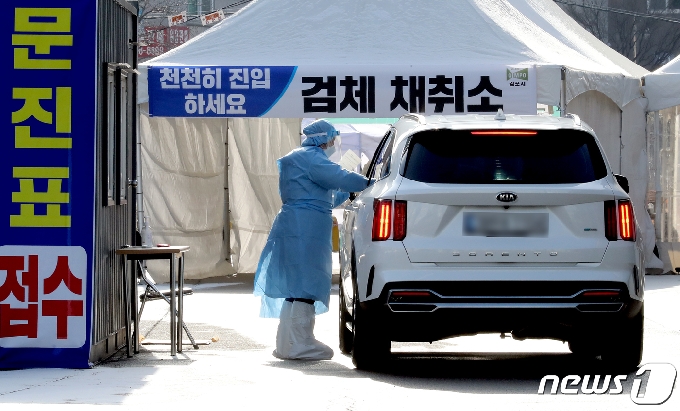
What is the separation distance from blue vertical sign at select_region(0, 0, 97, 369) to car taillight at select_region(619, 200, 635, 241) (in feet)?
11.4

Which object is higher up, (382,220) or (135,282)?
(382,220)

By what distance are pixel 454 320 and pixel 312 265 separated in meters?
2.29

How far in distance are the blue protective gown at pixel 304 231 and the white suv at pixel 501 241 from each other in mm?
1722

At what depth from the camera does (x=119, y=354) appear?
1053cm

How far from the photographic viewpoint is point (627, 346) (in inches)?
350

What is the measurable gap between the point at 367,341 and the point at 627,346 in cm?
167

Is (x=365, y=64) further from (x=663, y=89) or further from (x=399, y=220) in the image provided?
(x=399, y=220)

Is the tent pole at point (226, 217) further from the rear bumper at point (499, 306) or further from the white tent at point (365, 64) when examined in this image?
the rear bumper at point (499, 306)

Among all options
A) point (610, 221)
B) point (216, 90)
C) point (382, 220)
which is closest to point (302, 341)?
point (382, 220)

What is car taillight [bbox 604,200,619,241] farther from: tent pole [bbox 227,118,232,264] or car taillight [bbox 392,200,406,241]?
tent pole [bbox 227,118,232,264]

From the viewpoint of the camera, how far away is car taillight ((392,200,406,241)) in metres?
8.52

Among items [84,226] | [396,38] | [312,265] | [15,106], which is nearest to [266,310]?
[312,265]

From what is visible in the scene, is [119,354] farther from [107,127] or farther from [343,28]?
[343,28]

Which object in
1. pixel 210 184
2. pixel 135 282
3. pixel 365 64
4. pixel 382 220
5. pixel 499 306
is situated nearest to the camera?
pixel 499 306
